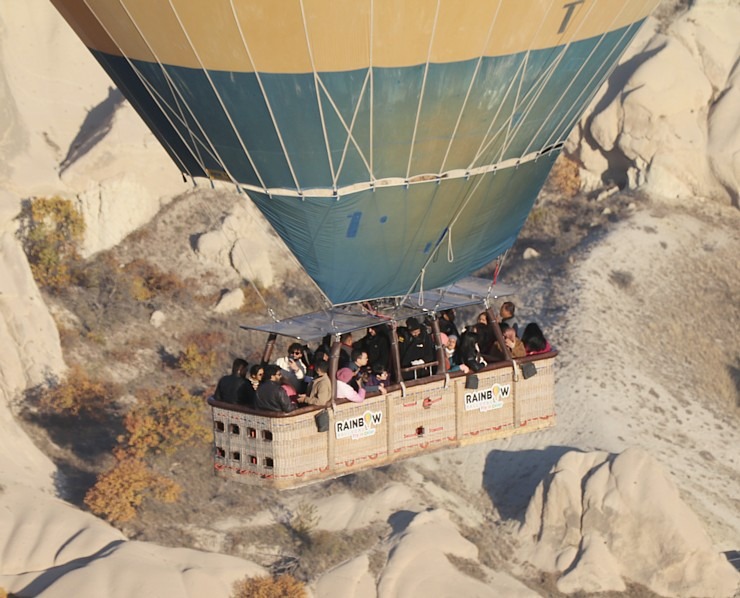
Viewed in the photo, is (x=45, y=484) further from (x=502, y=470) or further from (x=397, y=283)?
(x=397, y=283)

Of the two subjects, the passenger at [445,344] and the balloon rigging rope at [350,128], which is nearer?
the balloon rigging rope at [350,128]

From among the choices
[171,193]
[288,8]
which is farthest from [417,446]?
[171,193]

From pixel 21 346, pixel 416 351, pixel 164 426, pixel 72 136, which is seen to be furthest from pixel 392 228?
pixel 72 136

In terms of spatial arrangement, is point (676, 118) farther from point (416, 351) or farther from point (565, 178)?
point (416, 351)

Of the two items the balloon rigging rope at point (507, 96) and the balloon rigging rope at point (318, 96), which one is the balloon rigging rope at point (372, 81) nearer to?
the balloon rigging rope at point (318, 96)

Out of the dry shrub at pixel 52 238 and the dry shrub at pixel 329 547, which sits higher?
the dry shrub at pixel 52 238

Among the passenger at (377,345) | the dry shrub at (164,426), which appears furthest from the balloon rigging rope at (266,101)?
the dry shrub at (164,426)
